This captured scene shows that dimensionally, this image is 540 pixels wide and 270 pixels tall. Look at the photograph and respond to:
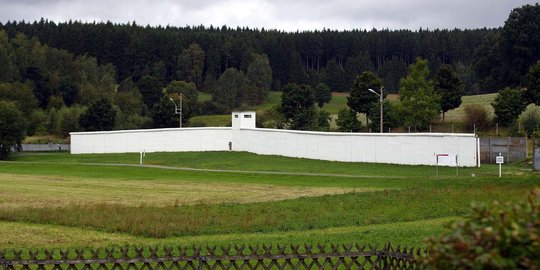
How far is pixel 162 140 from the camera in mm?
100688

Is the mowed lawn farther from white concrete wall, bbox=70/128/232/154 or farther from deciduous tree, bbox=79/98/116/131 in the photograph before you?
deciduous tree, bbox=79/98/116/131

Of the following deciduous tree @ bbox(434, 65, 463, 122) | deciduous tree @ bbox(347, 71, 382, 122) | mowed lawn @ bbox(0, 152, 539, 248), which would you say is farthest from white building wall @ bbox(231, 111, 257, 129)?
mowed lawn @ bbox(0, 152, 539, 248)

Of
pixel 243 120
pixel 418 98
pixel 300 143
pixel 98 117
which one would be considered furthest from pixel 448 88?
pixel 98 117

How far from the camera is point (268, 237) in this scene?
2381 centimetres

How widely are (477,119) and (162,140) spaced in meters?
40.4

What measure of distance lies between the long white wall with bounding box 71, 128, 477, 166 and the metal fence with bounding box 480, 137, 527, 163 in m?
4.72

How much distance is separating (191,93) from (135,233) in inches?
5997

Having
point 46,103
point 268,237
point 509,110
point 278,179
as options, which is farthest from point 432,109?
point 46,103

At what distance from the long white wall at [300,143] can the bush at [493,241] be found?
63969mm

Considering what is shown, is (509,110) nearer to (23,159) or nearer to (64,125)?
(23,159)

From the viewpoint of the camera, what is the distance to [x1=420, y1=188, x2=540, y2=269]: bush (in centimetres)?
689

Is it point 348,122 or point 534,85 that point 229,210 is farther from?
point 534,85

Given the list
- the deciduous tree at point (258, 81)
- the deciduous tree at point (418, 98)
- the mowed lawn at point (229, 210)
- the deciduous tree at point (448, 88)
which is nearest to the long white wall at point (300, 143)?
the mowed lawn at point (229, 210)

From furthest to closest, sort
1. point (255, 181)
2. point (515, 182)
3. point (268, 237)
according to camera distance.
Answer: point (255, 181), point (515, 182), point (268, 237)
